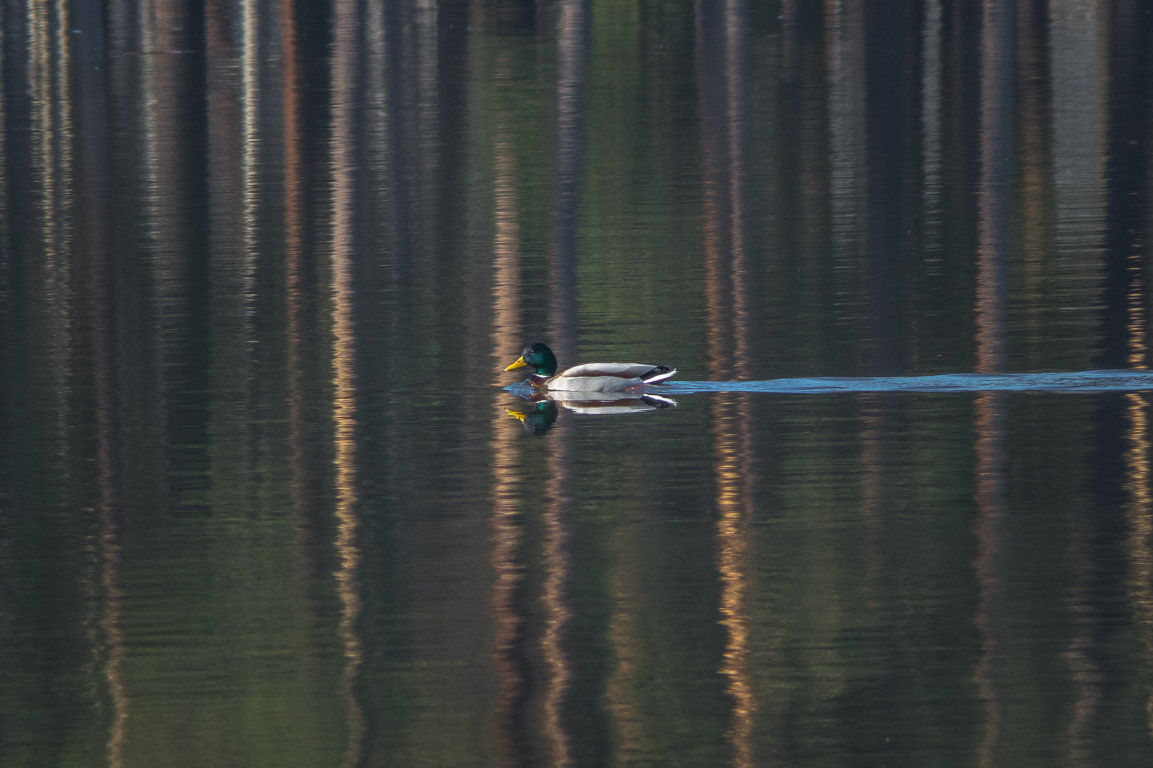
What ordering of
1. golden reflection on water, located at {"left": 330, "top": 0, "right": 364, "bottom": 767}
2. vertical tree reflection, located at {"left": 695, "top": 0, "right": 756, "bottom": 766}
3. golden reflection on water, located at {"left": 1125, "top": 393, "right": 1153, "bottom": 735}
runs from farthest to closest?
1. golden reflection on water, located at {"left": 1125, "top": 393, "right": 1153, "bottom": 735}
2. vertical tree reflection, located at {"left": 695, "top": 0, "right": 756, "bottom": 766}
3. golden reflection on water, located at {"left": 330, "top": 0, "right": 364, "bottom": 767}

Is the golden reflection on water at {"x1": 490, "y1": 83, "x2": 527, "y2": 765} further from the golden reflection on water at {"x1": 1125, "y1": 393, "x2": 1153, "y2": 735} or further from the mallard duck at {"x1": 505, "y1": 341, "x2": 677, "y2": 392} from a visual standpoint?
the golden reflection on water at {"x1": 1125, "y1": 393, "x2": 1153, "y2": 735}

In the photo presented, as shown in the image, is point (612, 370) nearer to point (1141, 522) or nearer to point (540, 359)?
point (540, 359)

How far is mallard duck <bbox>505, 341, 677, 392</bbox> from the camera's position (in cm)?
1466

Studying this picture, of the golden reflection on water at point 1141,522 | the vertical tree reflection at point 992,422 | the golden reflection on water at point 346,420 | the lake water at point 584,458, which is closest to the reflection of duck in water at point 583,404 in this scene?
the lake water at point 584,458

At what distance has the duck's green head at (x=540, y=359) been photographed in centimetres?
1529

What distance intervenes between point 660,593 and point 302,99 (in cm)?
2992

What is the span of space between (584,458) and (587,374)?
67.0 inches

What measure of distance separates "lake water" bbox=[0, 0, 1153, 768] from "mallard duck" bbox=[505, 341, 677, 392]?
0.63ft

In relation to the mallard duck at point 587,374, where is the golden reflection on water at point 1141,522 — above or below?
below

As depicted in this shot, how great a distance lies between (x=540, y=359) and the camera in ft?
50.2

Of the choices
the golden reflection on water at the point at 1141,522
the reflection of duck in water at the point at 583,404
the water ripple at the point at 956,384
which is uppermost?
the water ripple at the point at 956,384

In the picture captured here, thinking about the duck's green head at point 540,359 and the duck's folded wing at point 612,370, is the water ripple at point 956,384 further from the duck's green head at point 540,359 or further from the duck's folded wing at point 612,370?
the duck's green head at point 540,359

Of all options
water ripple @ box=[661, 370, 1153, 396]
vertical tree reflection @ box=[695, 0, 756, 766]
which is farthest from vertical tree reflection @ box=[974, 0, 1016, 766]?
vertical tree reflection @ box=[695, 0, 756, 766]

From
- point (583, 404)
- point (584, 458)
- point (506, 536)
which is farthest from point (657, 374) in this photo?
point (506, 536)
